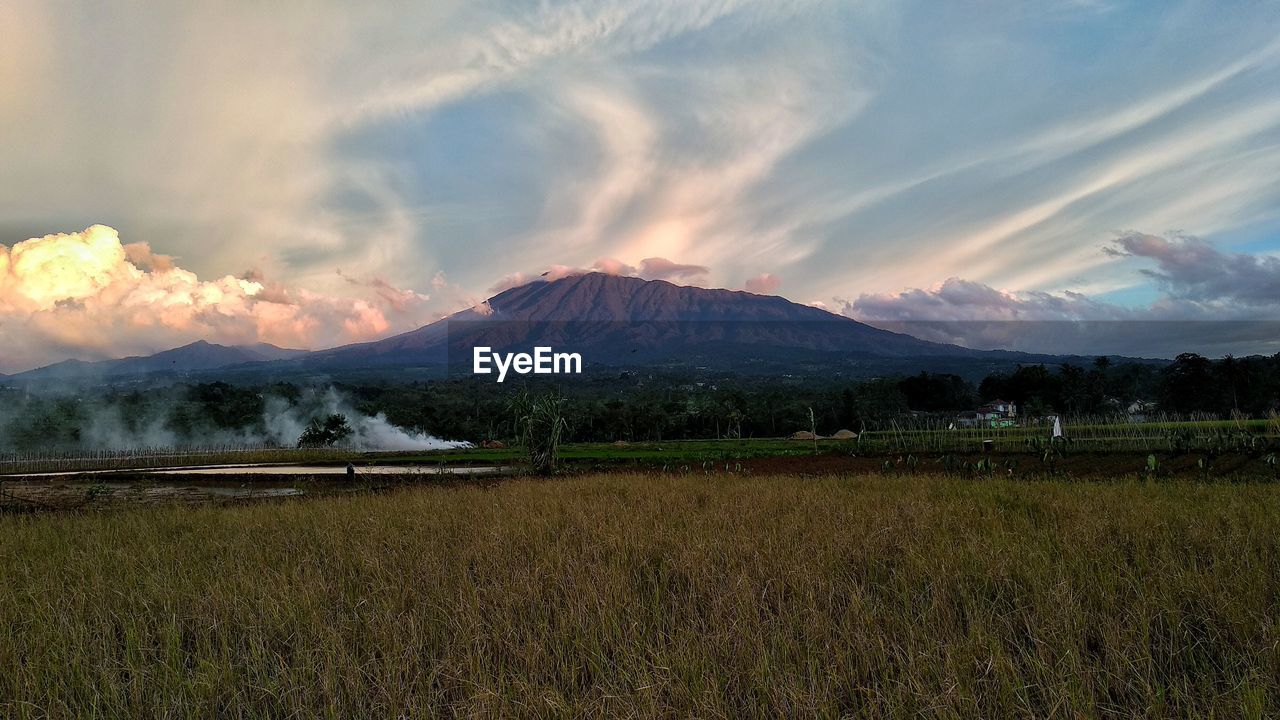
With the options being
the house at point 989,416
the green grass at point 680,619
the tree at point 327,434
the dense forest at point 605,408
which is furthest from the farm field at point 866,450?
the house at point 989,416

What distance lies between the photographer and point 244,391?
6475 cm

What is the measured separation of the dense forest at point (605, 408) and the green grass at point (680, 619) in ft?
124

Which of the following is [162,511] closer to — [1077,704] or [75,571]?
[75,571]

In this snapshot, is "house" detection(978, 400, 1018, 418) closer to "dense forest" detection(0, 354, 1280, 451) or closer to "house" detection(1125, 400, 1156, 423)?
"dense forest" detection(0, 354, 1280, 451)

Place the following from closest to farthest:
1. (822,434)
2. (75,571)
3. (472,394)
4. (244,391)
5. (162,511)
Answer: (75,571) < (162,511) < (822,434) < (244,391) < (472,394)

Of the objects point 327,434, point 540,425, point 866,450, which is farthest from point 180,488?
point 327,434

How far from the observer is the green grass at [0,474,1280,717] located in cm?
343

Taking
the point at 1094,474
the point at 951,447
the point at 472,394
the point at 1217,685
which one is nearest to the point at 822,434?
the point at 951,447

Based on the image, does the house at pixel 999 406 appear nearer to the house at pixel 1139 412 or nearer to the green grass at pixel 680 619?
the house at pixel 1139 412

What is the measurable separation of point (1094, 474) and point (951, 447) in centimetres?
1074

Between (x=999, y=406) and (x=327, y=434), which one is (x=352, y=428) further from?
(x=999, y=406)

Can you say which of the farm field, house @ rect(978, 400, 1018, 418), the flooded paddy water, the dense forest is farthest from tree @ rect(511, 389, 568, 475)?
house @ rect(978, 400, 1018, 418)

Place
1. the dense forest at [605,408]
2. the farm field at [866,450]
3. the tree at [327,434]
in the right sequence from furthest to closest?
the dense forest at [605,408] < the tree at [327,434] < the farm field at [866,450]

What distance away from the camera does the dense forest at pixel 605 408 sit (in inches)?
2083
